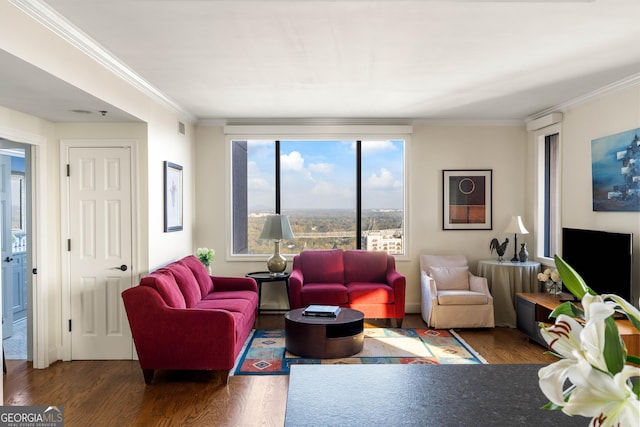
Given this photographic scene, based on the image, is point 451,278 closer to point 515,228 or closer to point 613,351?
point 515,228

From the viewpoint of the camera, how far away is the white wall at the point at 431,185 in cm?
614

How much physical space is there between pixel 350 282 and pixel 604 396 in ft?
17.3

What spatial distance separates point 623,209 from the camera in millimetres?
4176

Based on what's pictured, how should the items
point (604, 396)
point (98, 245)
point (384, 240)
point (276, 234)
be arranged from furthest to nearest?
point (384, 240), point (276, 234), point (98, 245), point (604, 396)

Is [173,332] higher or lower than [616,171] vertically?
lower

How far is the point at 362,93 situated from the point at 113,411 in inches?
141

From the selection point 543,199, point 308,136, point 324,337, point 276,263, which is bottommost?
point 324,337

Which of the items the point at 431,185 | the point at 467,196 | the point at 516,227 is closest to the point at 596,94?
the point at 516,227

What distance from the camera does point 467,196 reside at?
20.2 ft

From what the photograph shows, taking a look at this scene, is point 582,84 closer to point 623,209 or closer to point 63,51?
point 623,209

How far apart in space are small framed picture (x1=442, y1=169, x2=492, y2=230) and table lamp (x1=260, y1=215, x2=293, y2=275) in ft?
7.02

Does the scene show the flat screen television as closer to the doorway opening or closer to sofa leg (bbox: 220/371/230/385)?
sofa leg (bbox: 220/371/230/385)

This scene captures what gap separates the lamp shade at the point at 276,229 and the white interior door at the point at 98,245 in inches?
70.6

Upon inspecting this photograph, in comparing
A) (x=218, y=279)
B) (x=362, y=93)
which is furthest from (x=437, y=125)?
(x=218, y=279)
